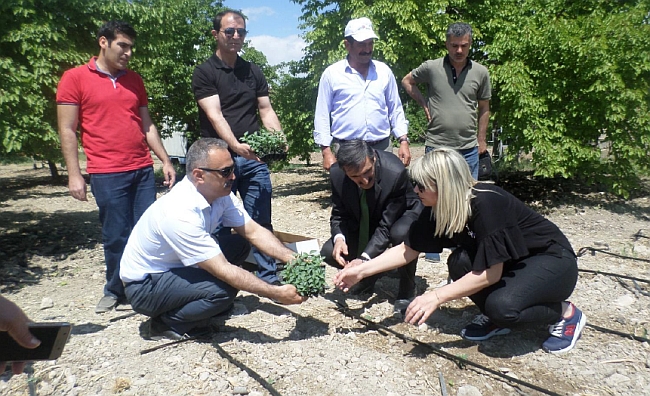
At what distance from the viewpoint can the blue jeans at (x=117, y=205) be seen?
13.0 ft

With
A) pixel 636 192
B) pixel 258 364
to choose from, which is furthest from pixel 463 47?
pixel 636 192

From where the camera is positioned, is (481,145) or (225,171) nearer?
(225,171)

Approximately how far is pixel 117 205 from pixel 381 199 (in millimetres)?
2013

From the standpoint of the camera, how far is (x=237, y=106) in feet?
14.3

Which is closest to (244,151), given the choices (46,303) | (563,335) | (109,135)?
(109,135)

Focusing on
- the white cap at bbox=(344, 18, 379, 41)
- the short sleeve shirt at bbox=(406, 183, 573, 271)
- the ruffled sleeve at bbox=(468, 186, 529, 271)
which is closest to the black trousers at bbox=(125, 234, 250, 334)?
the short sleeve shirt at bbox=(406, 183, 573, 271)

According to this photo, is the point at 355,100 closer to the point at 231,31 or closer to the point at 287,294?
the point at 231,31

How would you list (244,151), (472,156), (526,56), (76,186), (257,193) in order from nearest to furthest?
(76,186)
(244,151)
(257,193)
(472,156)
(526,56)

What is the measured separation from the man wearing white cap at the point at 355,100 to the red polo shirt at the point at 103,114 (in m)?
1.59

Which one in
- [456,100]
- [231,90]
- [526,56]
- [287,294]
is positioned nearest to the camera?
[287,294]

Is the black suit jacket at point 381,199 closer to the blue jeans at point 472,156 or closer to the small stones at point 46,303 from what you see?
the blue jeans at point 472,156

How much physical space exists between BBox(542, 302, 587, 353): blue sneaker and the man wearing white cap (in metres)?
2.05

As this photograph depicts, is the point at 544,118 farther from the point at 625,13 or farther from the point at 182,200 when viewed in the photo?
the point at 182,200

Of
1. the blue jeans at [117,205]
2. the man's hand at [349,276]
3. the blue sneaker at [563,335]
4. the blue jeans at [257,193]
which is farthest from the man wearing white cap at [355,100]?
the blue sneaker at [563,335]
